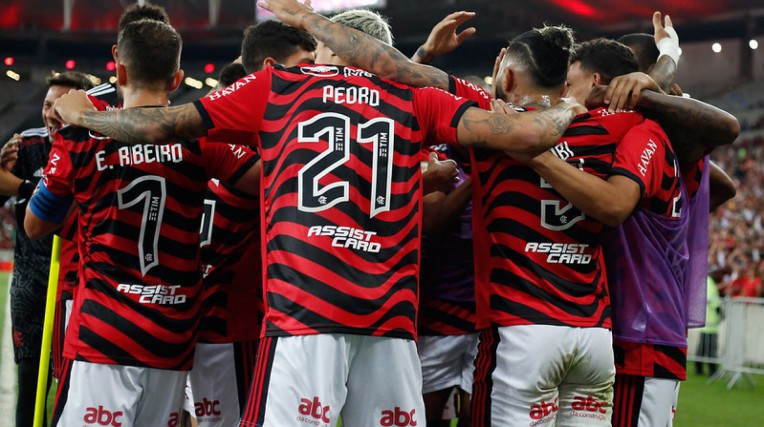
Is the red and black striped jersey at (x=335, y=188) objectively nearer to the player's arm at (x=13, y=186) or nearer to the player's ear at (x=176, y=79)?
the player's ear at (x=176, y=79)

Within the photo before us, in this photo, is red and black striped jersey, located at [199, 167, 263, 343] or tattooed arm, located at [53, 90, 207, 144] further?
red and black striped jersey, located at [199, 167, 263, 343]

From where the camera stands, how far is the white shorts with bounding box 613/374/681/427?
400cm

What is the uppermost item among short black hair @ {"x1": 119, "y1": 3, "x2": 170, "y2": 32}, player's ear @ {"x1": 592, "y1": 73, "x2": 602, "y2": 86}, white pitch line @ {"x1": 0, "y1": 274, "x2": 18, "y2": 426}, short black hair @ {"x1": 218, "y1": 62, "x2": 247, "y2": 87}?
short black hair @ {"x1": 119, "y1": 3, "x2": 170, "y2": 32}

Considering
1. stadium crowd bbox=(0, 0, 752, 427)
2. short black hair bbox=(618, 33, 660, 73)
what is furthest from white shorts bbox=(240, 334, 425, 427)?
short black hair bbox=(618, 33, 660, 73)

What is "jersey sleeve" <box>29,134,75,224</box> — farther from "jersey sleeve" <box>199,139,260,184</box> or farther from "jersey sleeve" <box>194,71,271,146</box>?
"jersey sleeve" <box>194,71,271,146</box>

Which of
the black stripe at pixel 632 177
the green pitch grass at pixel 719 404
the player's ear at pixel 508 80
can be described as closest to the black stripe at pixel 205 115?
the player's ear at pixel 508 80

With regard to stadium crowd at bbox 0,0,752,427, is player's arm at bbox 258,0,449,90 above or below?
above

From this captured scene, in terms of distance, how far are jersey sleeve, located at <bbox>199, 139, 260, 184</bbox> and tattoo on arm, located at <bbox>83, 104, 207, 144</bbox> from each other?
1.54ft

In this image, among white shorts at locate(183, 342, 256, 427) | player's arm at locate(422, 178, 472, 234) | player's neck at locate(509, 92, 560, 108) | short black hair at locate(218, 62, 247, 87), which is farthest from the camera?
short black hair at locate(218, 62, 247, 87)

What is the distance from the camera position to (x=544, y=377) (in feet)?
12.0

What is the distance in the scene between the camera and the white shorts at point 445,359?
5.10 meters

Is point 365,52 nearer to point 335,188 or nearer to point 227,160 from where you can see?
point 335,188

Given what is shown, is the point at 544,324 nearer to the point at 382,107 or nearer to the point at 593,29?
the point at 382,107

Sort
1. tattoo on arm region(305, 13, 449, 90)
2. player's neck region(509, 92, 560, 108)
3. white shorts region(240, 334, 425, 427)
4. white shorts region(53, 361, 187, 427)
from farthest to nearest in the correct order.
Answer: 1. player's neck region(509, 92, 560, 108)
2. white shorts region(53, 361, 187, 427)
3. tattoo on arm region(305, 13, 449, 90)
4. white shorts region(240, 334, 425, 427)
